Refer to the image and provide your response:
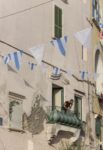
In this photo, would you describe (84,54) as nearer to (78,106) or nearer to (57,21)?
(78,106)

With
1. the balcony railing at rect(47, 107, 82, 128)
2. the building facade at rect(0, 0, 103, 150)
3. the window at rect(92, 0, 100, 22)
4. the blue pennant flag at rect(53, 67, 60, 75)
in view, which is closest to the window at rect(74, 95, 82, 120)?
the building facade at rect(0, 0, 103, 150)

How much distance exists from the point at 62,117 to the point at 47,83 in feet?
5.12

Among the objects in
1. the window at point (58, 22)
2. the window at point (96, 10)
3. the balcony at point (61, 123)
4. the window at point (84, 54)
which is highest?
the window at point (96, 10)

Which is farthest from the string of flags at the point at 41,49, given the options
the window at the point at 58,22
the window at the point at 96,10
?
the window at the point at 96,10

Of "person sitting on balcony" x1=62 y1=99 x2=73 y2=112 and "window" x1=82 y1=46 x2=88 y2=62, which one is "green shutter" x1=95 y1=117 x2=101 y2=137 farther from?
"person sitting on balcony" x1=62 y1=99 x2=73 y2=112

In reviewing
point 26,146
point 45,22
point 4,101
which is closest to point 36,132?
point 26,146

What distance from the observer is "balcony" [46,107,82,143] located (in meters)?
25.9

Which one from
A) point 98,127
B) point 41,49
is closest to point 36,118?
point 41,49

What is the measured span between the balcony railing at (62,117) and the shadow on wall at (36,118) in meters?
0.35

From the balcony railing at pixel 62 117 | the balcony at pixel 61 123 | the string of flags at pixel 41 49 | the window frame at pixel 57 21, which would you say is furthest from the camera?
the window frame at pixel 57 21

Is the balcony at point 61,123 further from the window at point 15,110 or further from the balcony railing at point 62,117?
the window at point 15,110

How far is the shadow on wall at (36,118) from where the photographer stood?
80.9 ft

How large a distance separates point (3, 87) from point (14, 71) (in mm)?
1026

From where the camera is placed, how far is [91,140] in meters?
31.3
